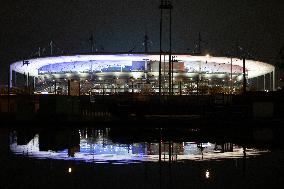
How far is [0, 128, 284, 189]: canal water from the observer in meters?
10.2

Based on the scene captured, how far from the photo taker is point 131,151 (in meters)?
17.0

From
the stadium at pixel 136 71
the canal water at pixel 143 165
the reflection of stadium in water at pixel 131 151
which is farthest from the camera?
the stadium at pixel 136 71

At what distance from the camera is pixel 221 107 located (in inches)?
1423

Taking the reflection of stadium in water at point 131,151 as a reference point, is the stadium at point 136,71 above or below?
above

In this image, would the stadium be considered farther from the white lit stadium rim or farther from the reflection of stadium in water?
the reflection of stadium in water

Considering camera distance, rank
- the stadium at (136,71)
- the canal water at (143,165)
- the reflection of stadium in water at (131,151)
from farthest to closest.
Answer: the stadium at (136,71), the reflection of stadium in water at (131,151), the canal water at (143,165)

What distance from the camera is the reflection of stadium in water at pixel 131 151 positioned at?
49.1 ft

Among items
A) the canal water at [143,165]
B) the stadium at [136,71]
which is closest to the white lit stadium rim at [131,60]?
the stadium at [136,71]

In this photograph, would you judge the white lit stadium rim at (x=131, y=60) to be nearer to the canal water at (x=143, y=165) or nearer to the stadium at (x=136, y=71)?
the stadium at (x=136, y=71)

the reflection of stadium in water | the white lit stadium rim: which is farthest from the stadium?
the reflection of stadium in water

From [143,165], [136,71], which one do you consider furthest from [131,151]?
[136,71]

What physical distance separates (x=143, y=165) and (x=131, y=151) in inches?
151

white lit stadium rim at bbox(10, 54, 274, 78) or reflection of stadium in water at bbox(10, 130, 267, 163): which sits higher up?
white lit stadium rim at bbox(10, 54, 274, 78)

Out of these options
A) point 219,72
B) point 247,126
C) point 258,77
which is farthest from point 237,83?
point 247,126
